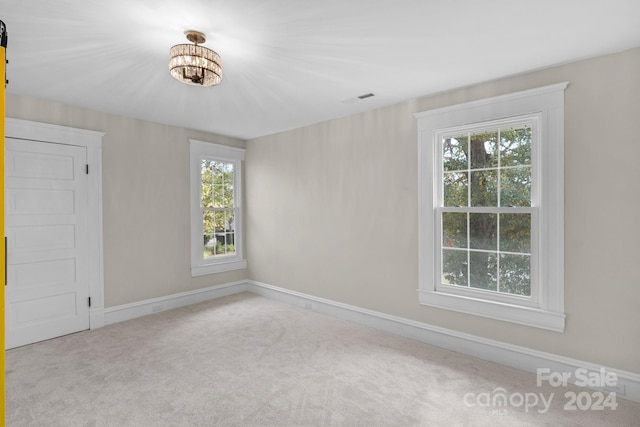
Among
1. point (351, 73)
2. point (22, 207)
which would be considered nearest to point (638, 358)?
point (351, 73)

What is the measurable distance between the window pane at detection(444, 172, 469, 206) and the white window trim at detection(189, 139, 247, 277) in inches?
130

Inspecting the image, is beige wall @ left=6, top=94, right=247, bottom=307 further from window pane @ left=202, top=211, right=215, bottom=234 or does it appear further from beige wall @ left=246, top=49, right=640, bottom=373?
beige wall @ left=246, top=49, right=640, bottom=373

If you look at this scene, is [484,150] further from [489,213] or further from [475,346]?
[475,346]

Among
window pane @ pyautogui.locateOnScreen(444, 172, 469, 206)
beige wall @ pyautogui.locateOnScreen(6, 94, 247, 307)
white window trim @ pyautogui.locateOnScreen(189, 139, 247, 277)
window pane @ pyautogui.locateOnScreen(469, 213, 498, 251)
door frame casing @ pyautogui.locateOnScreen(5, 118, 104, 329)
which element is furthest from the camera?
white window trim @ pyautogui.locateOnScreen(189, 139, 247, 277)

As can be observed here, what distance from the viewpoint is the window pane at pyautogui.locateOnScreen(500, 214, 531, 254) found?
9.21ft

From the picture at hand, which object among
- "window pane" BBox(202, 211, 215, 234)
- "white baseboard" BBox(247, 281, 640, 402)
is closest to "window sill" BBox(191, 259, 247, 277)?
"window pane" BBox(202, 211, 215, 234)

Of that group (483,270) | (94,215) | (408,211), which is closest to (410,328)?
(483,270)

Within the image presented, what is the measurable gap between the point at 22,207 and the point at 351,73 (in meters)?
3.47

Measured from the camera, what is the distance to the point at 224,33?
7.04 feet

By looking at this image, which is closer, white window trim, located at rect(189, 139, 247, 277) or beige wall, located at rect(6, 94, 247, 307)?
beige wall, located at rect(6, 94, 247, 307)

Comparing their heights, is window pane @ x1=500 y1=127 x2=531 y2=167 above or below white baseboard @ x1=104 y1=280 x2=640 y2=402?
above

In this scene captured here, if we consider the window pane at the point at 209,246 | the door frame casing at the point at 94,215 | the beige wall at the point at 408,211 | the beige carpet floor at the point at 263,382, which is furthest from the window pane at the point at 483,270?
the door frame casing at the point at 94,215

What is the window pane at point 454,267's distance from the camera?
3.16m

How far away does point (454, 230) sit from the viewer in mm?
3221
